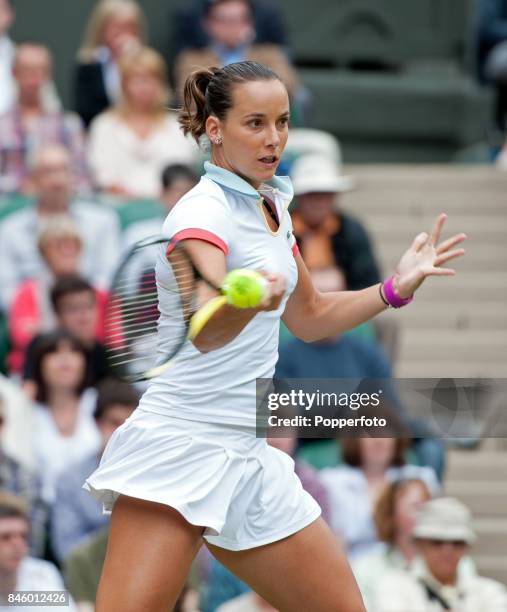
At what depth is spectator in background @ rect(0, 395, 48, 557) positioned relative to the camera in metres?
6.67

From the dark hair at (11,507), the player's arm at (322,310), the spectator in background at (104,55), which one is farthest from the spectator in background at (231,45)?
the player's arm at (322,310)

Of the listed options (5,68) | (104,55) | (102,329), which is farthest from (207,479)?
(104,55)

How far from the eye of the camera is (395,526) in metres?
6.54

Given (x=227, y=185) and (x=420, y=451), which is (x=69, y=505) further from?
(x=227, y=185)

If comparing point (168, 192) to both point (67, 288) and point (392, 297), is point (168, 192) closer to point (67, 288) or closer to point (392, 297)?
point (67, 288)

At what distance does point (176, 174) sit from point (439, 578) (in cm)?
310

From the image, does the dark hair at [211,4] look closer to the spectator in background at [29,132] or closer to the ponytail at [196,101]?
the spectator in background at [29,132]

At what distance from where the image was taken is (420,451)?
23.8 ft

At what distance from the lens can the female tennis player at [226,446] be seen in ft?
12.3

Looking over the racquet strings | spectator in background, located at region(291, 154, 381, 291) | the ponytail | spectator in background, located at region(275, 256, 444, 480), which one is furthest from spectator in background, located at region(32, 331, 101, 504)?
the ponytail

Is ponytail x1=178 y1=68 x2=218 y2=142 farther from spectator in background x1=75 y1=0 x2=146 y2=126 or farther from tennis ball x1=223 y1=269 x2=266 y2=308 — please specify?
spectator in background x1=75 y1=0 x2=146 y2=126

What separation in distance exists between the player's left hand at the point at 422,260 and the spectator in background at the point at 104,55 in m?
5.61

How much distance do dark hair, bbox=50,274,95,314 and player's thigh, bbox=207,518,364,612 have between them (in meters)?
3.79

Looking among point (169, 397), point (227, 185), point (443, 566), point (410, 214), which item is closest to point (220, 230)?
point (227, 185)
